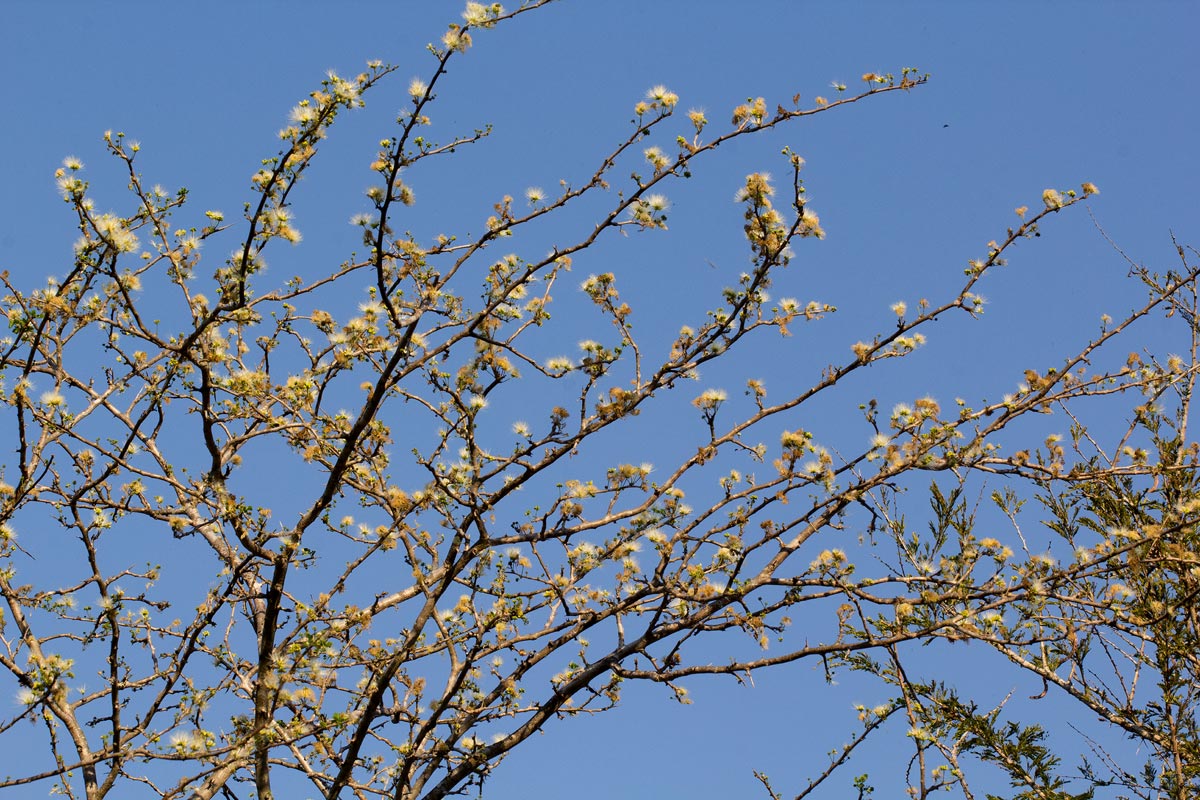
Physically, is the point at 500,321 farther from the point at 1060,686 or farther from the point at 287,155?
the point at 1060,686

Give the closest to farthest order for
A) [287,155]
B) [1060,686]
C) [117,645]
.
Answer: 1. [287,155]
2. [117,645]
3. [1060,686]

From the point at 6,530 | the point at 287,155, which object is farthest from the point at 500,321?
the point at 6,530

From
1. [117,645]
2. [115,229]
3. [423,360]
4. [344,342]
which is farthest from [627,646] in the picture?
[115,229]

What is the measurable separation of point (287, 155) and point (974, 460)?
364 cm

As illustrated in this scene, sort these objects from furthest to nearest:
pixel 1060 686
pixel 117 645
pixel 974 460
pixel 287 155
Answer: pixel 1060 686 < pixel 117 645 < pixel 974 460 < pixel 287 155

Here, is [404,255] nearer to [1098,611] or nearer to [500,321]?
[500,321]

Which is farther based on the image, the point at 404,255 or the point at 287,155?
the point at 404,255

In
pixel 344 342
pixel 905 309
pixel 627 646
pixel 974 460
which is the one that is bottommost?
pixel 627 646

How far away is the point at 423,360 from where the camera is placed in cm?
589

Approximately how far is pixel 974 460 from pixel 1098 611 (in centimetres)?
90

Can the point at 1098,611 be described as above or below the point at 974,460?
below

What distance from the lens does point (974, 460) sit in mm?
5758

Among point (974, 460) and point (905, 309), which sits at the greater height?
point (905, 309)

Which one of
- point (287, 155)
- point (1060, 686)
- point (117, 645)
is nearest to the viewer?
point (287, 155)
